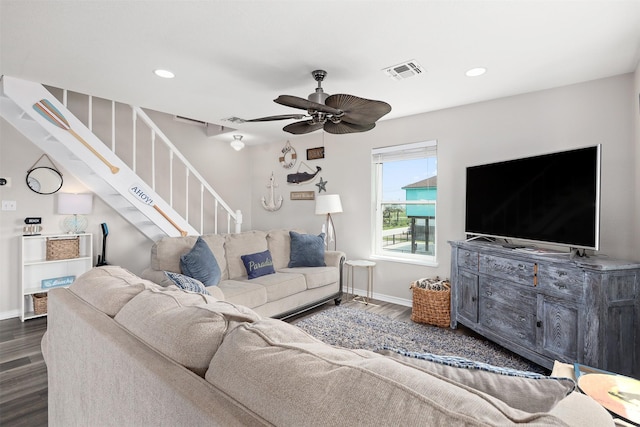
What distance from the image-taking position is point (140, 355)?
871mm

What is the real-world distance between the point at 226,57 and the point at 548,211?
2913 millimetres

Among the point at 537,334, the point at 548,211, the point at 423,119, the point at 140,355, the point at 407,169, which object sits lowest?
the point at 537,334

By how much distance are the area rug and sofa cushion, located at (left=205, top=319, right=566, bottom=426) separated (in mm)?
2193

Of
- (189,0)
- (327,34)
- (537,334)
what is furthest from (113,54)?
(537,334)

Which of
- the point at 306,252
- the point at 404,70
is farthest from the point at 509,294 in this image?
the point at 306,252

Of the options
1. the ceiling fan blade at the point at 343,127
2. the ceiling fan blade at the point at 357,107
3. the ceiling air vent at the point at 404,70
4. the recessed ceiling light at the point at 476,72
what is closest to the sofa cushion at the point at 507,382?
the ceiling fan blade at the point at 357,107

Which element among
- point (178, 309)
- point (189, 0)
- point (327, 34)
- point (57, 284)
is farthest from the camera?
point (57, 284)

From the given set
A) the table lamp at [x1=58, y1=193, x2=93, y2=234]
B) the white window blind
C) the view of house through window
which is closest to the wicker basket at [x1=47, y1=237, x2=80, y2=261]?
the table lamp at [x1=58, y1=193, x2=93, y2=234]

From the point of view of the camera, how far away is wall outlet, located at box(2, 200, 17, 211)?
11.6ft

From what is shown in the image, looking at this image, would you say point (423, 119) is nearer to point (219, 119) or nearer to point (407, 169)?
point (407, 169)

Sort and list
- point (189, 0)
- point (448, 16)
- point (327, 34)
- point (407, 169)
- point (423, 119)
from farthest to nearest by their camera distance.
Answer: point (407, 169)
point (423, 119)
point (327, 34)
point (448, 16)
point (189, 0)

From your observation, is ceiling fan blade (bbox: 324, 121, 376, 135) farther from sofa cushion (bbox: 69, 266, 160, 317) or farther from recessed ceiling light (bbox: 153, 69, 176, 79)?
sofa cushion (bbox: 69, 266, 160, 317)

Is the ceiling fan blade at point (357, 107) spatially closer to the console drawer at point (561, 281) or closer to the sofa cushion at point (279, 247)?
the console drawer at point (561, 281)

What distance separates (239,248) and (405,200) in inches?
88.8
